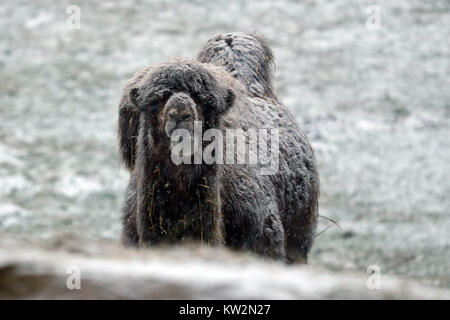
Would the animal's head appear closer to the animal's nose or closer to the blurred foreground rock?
the animal's nose

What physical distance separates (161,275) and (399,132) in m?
11.6

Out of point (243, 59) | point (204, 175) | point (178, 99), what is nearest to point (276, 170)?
point (243, 59)

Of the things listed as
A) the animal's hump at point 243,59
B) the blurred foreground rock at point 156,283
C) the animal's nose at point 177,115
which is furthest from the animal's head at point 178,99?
the blurred foreground rock at point 156,283

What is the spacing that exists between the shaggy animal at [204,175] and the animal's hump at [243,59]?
23 mm

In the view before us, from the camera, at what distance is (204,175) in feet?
16.3

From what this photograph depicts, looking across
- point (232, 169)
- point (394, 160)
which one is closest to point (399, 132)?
point (394, 160)

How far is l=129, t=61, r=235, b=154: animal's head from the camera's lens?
475cm

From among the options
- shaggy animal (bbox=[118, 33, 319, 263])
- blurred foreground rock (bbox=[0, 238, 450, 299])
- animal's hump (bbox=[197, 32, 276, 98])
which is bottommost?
blurred foreground rock (bbox=[0, 238, 450, 299])

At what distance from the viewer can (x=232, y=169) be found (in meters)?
5.45

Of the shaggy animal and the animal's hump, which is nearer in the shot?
the shaggy animal

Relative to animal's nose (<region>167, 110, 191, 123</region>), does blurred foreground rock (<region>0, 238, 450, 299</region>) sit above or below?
below

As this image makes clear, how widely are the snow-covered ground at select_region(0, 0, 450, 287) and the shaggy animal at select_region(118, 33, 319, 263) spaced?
128 inches

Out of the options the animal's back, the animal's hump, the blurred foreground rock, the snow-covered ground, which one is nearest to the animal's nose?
the animal's back

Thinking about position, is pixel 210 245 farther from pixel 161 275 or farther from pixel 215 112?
pixel 161 275
